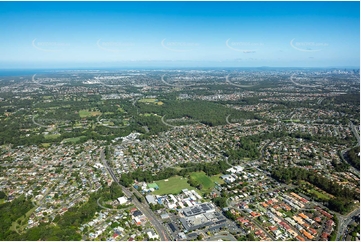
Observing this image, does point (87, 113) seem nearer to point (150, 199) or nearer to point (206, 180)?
point (206, 180)

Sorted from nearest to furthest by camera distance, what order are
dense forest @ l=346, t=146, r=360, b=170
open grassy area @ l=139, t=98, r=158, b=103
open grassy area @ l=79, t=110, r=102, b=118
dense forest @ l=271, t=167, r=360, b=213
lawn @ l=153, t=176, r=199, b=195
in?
dense forest @ l=271, t=167, r=360, b=213, lawn @ l=153, t=176, r=199, b=195, dense forest @ l=346, t=146, r=360, b=170, open grassy area @ l=79, t=110, r=102, b=118, open grassy area @ l=139, t=98, r=158, b=103

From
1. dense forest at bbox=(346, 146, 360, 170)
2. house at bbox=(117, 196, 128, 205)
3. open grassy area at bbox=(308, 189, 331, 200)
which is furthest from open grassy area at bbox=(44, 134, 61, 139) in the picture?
dense forest at bbox=(346, 146, 360, 170)

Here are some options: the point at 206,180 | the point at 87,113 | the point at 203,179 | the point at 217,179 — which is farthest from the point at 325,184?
the point at 87,113

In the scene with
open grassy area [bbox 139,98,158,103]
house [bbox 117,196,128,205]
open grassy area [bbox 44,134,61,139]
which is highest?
open grassy area [bbox 139,98,158,103]

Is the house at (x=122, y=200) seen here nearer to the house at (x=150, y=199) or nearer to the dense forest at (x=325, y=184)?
the house at (x=150, y=199)

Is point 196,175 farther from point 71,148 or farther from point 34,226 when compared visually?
point 71,148

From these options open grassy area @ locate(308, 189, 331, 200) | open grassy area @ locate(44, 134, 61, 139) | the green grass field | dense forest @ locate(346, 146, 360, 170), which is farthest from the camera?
open grassy area @ locate(44, 134, 61, 139)

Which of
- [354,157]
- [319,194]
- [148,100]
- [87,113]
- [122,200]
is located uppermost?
[148,100]

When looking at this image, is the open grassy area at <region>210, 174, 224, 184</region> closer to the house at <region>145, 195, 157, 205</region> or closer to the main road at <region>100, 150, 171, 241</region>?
the house at <region>145, 195, 157, 205</region>

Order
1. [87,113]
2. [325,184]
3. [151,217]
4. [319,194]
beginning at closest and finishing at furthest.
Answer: [151,217]
[319,194]
[325,184]
[87,113]

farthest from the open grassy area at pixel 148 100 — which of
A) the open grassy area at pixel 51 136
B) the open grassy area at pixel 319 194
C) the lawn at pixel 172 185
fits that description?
the open grassy area at pixel 319 194
